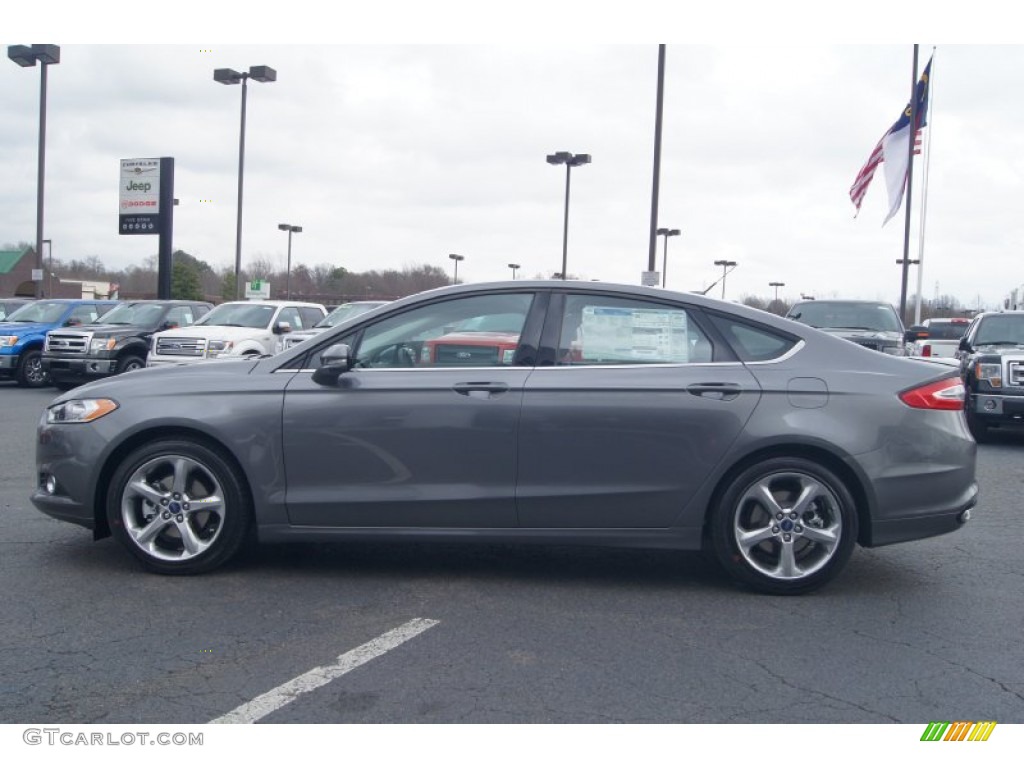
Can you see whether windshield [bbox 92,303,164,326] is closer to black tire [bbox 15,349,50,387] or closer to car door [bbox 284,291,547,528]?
black tire [bbox 15,349,50,387]

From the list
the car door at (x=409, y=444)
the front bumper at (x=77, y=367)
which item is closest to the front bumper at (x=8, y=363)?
the front bumper at (x=77, y=367)

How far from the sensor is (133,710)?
12.5 ft

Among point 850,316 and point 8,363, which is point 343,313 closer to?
point 8,363

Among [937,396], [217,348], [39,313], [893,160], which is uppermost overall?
[893,160]

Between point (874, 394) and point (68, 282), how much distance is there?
9645 cm

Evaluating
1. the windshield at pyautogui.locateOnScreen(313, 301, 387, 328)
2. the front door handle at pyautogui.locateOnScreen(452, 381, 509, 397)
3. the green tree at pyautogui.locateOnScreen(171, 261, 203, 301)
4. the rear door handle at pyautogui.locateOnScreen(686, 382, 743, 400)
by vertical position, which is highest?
the green tree at pyautogui.locateOnScreen(171, 261, 203, 301)

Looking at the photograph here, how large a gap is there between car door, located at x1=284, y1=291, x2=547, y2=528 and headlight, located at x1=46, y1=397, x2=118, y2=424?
3.37 feet

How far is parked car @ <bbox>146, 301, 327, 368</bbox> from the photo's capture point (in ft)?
55.0

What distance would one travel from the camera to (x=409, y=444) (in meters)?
5.44

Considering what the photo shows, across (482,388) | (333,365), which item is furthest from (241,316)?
(482,388)

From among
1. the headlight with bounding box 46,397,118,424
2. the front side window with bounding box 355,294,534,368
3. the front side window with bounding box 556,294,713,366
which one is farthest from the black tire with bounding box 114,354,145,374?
the front side window with bounding box 556,294,713,366

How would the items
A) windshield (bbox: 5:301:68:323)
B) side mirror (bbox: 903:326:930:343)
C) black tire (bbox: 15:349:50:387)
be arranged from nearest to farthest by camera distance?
side mirror (bbox: 903:326:930:343), black tire (bbox: 15:349:50:387), windshield (bbox: 5:301:68:323)

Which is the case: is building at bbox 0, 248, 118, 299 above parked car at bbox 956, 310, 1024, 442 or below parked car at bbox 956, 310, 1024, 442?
above

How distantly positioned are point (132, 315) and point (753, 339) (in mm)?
16836
